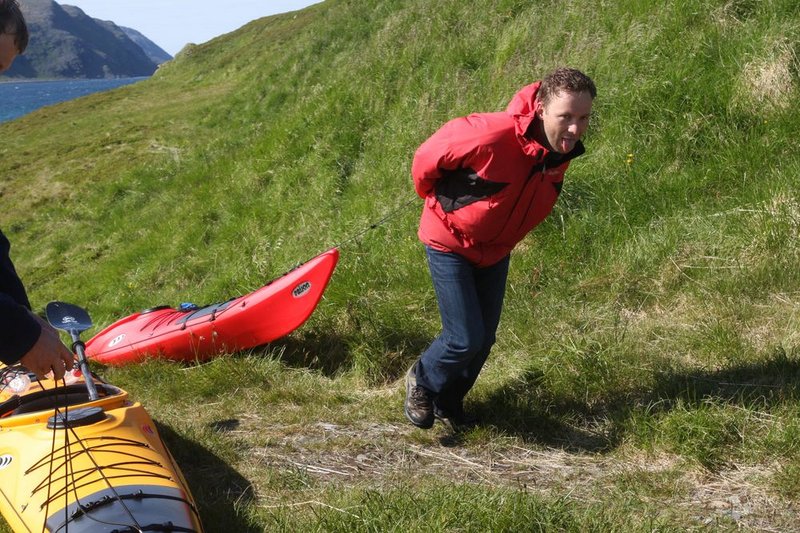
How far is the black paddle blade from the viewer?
428 cm

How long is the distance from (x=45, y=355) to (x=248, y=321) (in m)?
3.30

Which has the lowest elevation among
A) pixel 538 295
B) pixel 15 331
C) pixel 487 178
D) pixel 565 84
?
pixel 538 295

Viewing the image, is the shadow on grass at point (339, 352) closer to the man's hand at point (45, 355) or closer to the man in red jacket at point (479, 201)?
the man in red jacket at point (479, 201)

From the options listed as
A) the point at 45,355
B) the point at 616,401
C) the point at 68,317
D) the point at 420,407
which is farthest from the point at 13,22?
the point at 616,401

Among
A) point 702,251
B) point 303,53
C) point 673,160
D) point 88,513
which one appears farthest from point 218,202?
point 88,513

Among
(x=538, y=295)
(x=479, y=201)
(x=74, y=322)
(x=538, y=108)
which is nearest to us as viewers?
(x=538, y=108)

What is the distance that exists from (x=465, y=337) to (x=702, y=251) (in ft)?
7.65

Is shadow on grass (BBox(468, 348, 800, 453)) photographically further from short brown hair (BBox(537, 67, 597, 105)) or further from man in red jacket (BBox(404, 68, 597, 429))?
short brown hair (BBox(537, 67, 597, 105))

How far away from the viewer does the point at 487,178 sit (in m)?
4.17

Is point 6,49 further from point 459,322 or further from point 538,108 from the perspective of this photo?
point 459,322

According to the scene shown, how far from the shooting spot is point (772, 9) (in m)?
7.22

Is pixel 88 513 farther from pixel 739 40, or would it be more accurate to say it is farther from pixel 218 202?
pixel 218 202

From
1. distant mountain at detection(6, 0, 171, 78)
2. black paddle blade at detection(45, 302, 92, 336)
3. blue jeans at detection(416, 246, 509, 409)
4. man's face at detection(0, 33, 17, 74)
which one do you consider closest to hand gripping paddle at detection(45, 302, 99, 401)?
black paddle blade at detection(45, 302, 92, 336)

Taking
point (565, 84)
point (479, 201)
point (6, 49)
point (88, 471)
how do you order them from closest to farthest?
point (6, 49) < point (88, 471) < point (565, 84) < point (479, 201)
